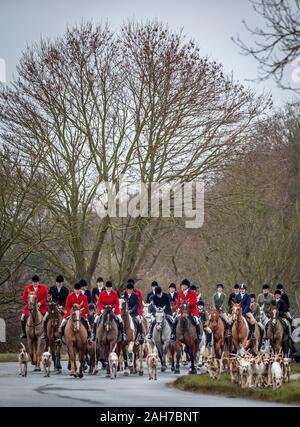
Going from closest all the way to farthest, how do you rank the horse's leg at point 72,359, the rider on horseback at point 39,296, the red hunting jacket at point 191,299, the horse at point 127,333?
the horse's leg at point 72,359, the horse at point 127,333, the red hunting jacket at point 191,299, the rider on horseback at point 39,296

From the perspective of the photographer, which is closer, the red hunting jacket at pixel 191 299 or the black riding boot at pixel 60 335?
the black riding boot at pixel 60 335

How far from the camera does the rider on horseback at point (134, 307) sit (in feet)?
100

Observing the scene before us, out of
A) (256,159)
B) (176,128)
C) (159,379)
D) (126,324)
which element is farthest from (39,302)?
(256,159)

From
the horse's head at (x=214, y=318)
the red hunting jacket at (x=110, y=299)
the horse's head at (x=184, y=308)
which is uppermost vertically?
the red hunting jacket at (x=110, y=299)

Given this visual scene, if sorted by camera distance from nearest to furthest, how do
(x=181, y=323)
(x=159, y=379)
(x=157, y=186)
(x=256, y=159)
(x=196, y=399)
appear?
1. (x=196, y=399)
2. (x=159, y=379)
3. (x=181, y=323)
4. (x=157, y=186)
5. (x=256, y=159)

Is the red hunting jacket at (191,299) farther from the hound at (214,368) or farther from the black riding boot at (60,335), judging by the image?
the hound at (214,368)

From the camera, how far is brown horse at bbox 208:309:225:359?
30.6m

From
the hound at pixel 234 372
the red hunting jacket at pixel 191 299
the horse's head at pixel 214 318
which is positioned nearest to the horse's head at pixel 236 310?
the horse's head at pixel 214 318

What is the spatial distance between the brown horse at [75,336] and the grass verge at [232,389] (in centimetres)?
345

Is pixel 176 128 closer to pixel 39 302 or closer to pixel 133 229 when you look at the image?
pixel 133 229

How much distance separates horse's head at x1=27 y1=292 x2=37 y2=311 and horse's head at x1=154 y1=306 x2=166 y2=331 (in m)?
3.02

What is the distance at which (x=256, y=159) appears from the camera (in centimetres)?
4466

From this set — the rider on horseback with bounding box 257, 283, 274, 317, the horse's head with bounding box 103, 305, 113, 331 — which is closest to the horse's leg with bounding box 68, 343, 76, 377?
the horse's head with bounding box 103, 305, 113, 331

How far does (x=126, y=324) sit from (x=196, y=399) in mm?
9585
